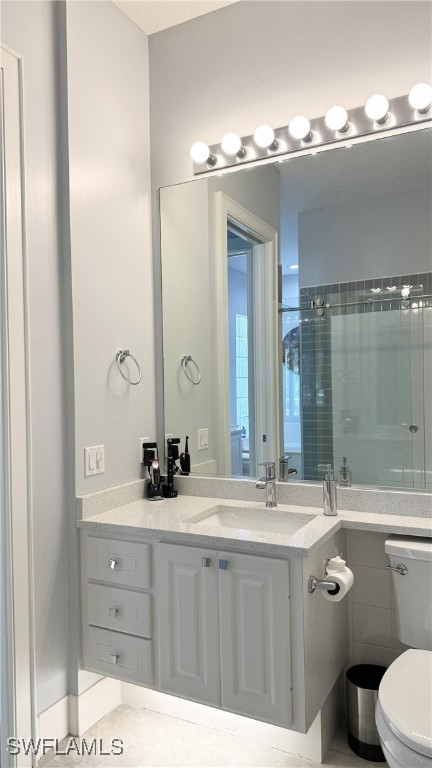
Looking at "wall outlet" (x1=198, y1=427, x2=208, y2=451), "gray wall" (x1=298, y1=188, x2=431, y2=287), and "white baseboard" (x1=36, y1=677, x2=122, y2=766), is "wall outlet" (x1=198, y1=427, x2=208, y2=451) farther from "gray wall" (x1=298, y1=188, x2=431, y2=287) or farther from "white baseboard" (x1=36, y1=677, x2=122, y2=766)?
"white baseboard" (x1=36, y1=677, x2=122, y2=766)

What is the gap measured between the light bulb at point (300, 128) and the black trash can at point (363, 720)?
1.97 meters

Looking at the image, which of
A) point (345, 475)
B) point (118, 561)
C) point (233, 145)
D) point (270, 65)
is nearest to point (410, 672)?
point (345, 475)

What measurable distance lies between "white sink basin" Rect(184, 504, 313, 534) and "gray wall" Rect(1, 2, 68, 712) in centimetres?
49

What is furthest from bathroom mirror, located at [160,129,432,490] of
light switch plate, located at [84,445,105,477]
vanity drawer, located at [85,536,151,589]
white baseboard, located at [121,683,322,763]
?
white baseboard, located at [121,683,322,763]

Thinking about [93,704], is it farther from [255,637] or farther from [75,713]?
[255,637]

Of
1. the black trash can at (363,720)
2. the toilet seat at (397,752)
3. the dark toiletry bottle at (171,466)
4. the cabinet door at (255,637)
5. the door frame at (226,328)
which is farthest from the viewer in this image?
the dark toiletry bottle at (171,466)

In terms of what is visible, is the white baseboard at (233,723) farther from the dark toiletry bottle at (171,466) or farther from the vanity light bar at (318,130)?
the vanity light bar at (318,130)

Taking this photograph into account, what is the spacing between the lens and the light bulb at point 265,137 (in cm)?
206

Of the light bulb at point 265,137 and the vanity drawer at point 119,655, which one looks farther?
the light bulb at point 265,137

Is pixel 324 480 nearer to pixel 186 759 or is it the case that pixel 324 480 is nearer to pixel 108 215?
pixel 186 759

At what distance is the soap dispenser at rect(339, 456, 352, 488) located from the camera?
1955 mm

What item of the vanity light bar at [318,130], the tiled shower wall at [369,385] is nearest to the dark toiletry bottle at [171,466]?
the tiled shower wall at [369,385]

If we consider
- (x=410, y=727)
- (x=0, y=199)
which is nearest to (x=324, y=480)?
(x=410, y=727)

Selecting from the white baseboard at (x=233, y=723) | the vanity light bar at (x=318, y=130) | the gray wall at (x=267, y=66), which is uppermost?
the gray wall at (x=267, y=66)
